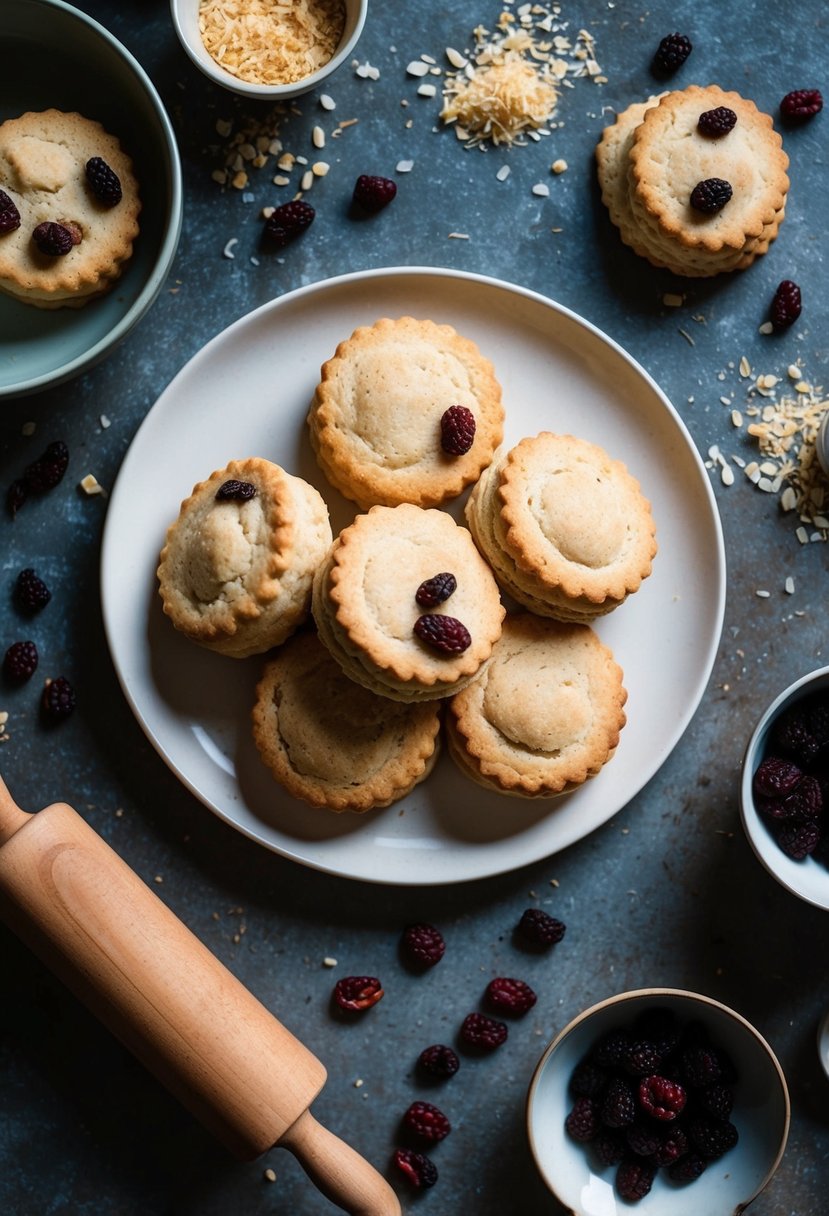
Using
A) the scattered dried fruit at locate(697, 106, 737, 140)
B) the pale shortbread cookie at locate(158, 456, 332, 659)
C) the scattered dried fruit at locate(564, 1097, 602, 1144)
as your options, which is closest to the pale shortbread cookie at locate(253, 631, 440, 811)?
the pale shortbread cookie at locate(158, 456, 332, 659)

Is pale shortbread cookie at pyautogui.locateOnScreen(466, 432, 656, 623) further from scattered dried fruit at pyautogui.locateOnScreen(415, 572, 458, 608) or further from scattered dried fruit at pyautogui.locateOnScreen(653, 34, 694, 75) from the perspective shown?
scattered dried fruit at pyautogui.locateOnScreen(653, 34, 694, 75)

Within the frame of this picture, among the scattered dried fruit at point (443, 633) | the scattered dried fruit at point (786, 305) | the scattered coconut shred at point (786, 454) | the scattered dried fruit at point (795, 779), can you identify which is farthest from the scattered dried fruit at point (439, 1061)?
the scattered dried fruit at point (786, 305)

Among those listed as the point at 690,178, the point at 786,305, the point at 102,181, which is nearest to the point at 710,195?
the point at 690,178

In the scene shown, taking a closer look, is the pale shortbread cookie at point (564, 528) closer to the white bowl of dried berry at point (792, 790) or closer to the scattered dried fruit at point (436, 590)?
the scattered dried fruit at point (436, 590)

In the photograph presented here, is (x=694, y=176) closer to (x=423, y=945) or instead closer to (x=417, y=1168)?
(x=423, y=945)

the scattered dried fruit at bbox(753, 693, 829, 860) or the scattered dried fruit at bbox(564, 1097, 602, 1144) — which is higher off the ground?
the scattered dried fruit at bbox(753, 693, 829, 860)
